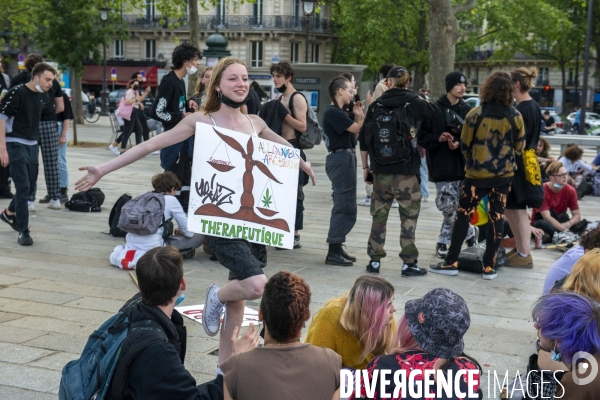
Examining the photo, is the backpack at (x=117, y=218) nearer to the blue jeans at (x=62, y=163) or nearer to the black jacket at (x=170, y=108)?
the black jacket at (x=170, y=108)

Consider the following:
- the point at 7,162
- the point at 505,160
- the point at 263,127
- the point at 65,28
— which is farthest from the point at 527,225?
the point at 65,28

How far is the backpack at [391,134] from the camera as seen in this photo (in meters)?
7.49

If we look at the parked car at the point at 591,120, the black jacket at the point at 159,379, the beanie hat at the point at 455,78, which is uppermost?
the beanie hat at the point at 455,78

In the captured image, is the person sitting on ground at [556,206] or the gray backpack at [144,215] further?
the person sitting on ground at [556,206]

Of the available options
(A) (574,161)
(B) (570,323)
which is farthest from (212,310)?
(A) (574,161)

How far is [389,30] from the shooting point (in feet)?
165

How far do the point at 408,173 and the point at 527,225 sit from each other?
1.66 metres

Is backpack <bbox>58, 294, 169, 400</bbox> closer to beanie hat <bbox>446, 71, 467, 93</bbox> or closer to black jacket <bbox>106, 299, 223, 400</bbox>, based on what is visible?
black jacket <bbox>106, 299, 223, 400</bbox>

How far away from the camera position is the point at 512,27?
50375 mm

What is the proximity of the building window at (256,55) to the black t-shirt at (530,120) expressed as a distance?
187 ft

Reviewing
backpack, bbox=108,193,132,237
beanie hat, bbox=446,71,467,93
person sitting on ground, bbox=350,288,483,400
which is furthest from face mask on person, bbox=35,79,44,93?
person sitting on ground, bbox=350,288,483,400

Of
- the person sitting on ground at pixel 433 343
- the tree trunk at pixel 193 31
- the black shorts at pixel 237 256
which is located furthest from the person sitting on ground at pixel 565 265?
the tree trunk at pixel 193 31

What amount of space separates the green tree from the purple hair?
4620cm

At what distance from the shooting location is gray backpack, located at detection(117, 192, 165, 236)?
25.1ft
